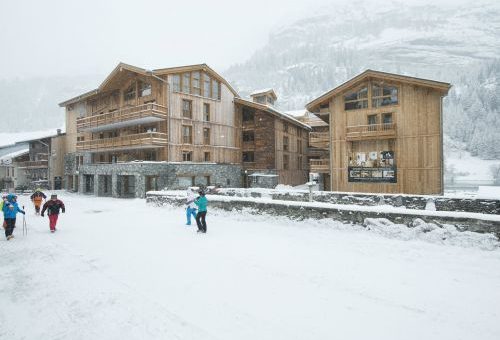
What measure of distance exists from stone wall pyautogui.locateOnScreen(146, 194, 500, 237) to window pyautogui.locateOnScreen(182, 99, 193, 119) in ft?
52.2

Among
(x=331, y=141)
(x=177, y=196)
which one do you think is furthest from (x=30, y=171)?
(x=331, y=141)

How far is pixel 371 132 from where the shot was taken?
2333cm

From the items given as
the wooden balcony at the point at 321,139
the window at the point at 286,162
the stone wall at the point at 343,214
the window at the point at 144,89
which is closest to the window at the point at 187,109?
the window at the point at 144,89

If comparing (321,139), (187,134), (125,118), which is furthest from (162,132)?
(321,139)

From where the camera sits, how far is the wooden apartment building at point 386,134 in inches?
854

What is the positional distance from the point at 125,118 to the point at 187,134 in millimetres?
6545

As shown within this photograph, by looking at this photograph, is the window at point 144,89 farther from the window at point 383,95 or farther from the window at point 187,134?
the window at point 383,95

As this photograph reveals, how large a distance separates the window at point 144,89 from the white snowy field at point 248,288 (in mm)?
23012

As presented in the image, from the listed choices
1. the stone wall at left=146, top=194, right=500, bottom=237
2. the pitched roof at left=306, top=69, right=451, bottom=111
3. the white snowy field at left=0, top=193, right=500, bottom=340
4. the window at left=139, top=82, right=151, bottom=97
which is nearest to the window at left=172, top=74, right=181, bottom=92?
the window at left=139, top=82, right=151, bottom=97

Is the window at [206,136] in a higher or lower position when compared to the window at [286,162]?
higher

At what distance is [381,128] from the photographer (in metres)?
23.1

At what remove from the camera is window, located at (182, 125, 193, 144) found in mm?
30945

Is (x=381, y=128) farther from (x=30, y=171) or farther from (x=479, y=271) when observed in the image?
(x=30, y=171)

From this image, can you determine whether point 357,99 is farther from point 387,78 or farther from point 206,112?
point 206,112
